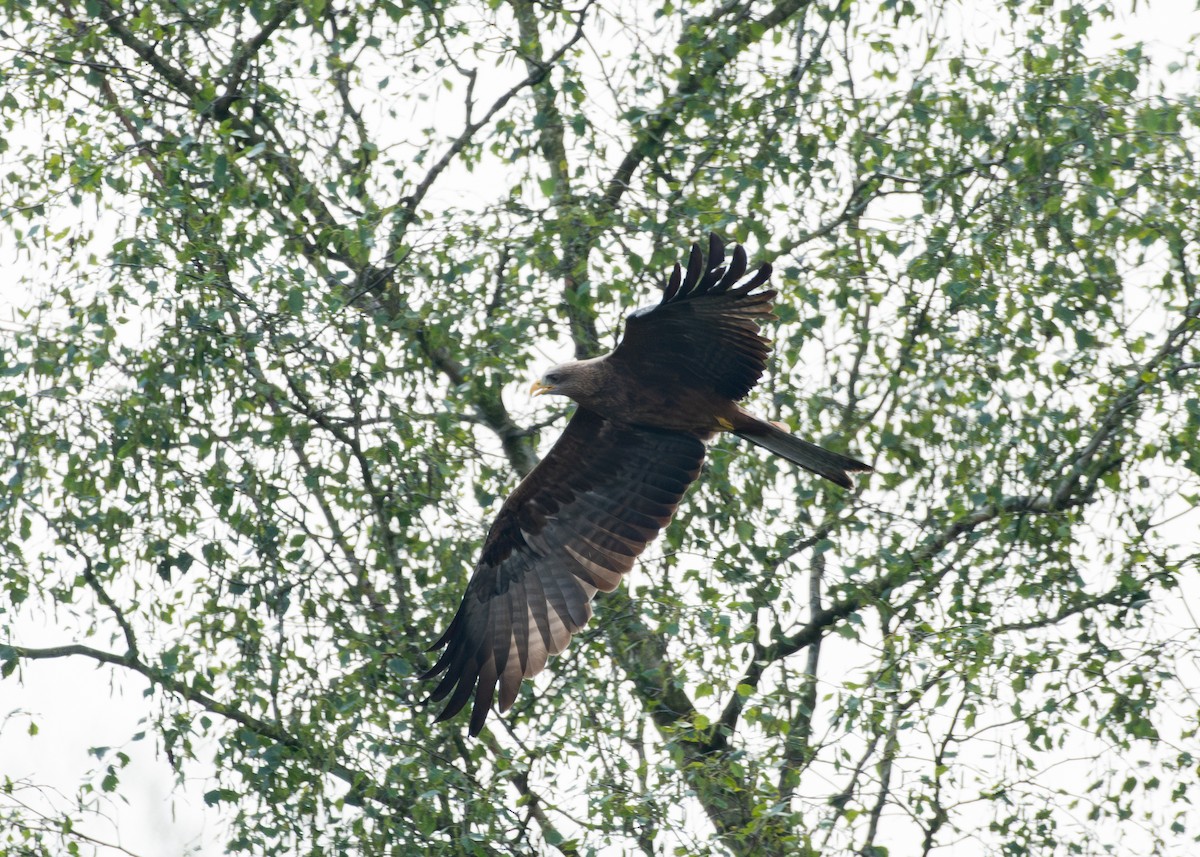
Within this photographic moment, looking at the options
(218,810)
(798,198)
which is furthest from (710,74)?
(218,810)

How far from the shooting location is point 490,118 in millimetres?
7172

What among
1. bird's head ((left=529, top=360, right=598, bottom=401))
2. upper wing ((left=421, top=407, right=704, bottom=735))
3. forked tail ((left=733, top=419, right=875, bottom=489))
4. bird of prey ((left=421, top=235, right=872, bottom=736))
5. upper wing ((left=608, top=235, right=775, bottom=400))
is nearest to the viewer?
upper wing ((left=608, top=235, right=775, bottom=400))

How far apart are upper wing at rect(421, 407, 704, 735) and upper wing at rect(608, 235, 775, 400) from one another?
0.65 m

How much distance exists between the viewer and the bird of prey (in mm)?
5984

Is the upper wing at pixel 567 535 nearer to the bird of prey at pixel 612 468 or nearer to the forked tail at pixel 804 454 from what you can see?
the bird of prey at pixel 612 468

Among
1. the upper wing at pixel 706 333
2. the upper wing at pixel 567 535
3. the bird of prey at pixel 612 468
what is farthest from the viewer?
the upper wing at pixel 567 535

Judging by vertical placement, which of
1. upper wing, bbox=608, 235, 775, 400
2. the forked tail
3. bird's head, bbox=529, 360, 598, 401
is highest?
bird's head, bbox=529, 360, 598, 401

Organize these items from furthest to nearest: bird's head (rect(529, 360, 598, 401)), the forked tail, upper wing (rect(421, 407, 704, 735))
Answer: upper wing (rect(421, 407, 704, 735))
bird's head (rect(529, 360, 598, 401))
the forked tail

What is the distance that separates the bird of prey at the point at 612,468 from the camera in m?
5.98

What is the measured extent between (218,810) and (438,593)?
48.2 inches

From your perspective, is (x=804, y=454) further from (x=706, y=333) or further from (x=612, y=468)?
(x=612, y=468)

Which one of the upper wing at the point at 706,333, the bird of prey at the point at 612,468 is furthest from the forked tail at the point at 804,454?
the upper wing at the point at 706,333

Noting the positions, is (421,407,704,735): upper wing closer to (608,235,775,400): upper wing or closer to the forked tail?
the forked tail

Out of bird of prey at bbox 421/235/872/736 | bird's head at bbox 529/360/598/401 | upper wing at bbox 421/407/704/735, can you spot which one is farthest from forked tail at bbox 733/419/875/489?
bird's head at bbox 529/360/598/401
